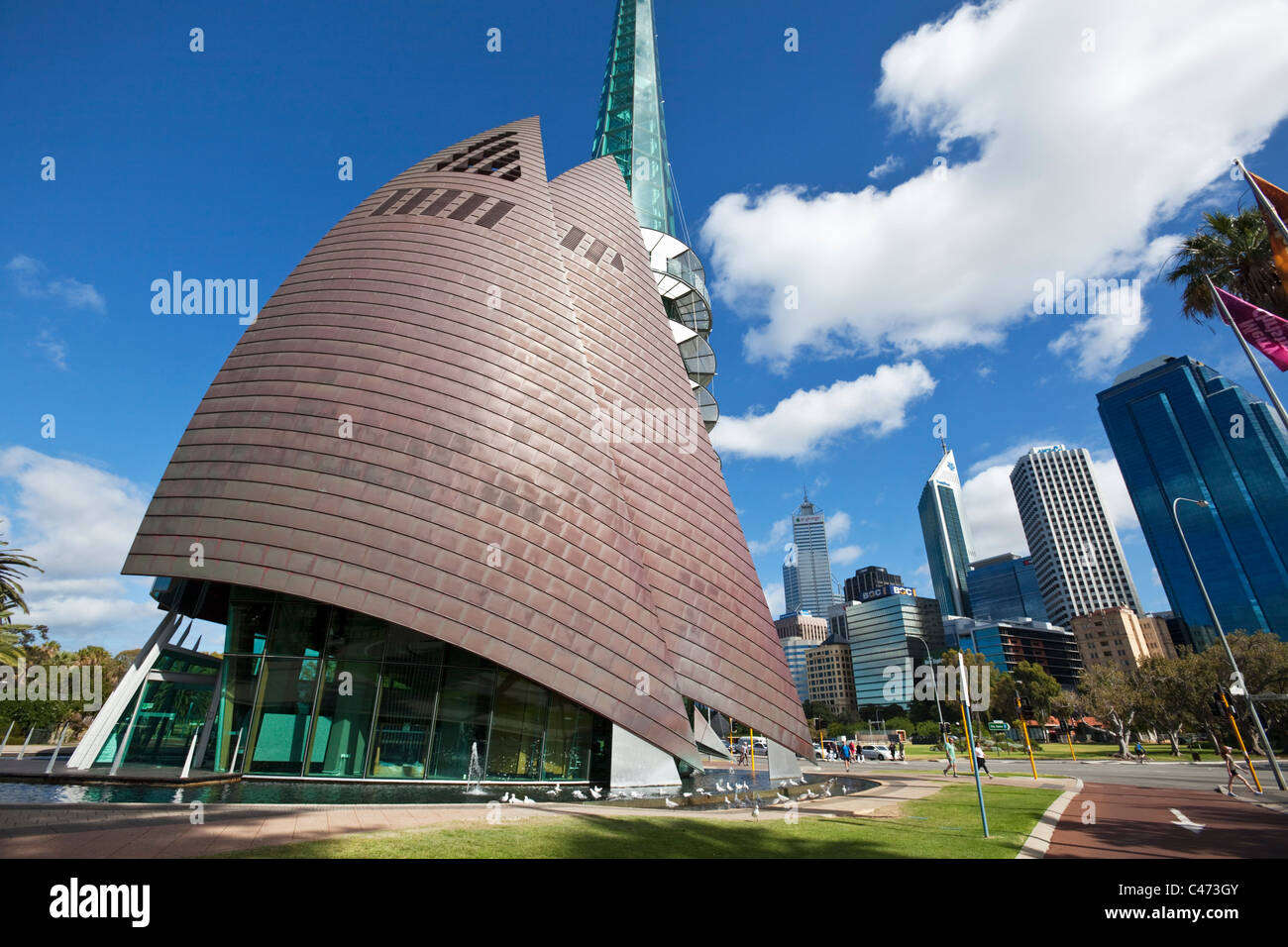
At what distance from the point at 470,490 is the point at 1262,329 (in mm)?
21387

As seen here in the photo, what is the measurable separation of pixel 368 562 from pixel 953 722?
378 ft

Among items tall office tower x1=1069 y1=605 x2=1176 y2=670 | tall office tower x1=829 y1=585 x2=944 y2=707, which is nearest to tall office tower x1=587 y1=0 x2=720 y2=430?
tall office tower x1=829 y1=585 x2=944 y2=707

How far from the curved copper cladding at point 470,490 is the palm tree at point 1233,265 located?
54.9ft

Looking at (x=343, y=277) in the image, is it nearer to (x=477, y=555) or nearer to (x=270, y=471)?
(x=270, y=471)

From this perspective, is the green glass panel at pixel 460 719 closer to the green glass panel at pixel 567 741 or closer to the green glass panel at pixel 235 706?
the green glass panel at pixel 567 741

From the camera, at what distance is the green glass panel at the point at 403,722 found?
18.6 meters

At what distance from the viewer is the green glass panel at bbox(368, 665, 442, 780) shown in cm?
1859

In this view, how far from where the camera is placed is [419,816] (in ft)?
34.1

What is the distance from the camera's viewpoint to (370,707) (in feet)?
62.3

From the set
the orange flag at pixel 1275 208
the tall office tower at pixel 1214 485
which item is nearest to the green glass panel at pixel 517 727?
the orange flag at pixel 1275 208

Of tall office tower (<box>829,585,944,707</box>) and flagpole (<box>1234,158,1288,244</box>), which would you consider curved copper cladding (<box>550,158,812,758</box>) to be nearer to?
flagpole (<box>1234,158,1288,244</box>)

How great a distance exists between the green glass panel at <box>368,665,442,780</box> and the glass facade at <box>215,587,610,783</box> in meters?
0.03

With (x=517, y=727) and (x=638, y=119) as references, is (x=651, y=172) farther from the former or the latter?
(x=517, y=727)

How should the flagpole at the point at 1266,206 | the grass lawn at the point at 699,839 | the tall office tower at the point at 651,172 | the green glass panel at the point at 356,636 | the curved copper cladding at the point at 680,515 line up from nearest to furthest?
1. the grass lawn at the point at 699,839
2. the flagpole at the point at 1266,206
3. the green glass panel at the point at 356,636
4. the curved copper cladding at the point at 680,515
5. the tall office tower at the point at 651,172
